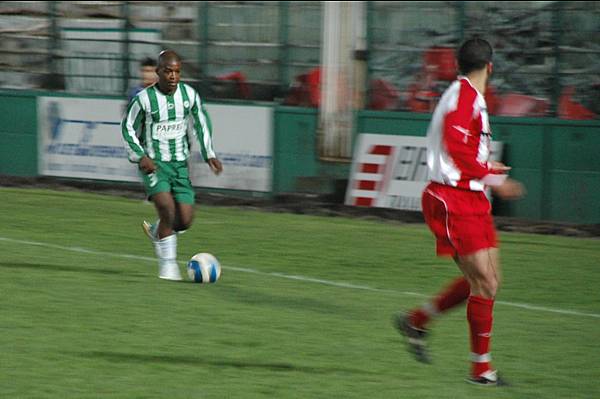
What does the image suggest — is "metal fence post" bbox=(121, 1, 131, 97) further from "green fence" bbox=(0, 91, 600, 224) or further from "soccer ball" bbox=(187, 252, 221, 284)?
"soccer ball" bbox=(187, 252, 221, 284)

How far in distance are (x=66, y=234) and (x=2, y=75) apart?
787 centimetres

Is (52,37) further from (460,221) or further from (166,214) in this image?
(460,221)

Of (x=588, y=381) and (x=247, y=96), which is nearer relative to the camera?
(x=588, y=381)

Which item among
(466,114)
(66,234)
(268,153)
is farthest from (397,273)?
(268,153)

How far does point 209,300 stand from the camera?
990 centimetres

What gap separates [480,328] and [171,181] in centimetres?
423

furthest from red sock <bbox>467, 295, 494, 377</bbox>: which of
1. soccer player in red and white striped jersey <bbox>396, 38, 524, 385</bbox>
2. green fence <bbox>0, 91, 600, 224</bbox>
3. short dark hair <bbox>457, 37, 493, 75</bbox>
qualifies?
green fence <bbox>0, 91, 600, 224</bbox>

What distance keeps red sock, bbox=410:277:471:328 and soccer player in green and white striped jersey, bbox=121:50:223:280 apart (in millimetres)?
3426

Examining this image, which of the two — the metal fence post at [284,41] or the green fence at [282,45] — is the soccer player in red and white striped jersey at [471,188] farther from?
the metal fence post at [284,41]

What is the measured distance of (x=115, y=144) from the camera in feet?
62.8

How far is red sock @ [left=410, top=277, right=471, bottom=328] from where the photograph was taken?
24.5 feet

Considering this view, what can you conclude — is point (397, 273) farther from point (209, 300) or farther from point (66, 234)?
point (66, 234)

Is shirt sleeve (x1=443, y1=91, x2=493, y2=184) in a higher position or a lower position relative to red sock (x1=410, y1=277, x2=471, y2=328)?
higher

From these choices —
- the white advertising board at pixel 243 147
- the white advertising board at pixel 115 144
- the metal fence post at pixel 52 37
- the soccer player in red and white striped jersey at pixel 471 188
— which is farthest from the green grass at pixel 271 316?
the metal fence post at pixel 52 37
